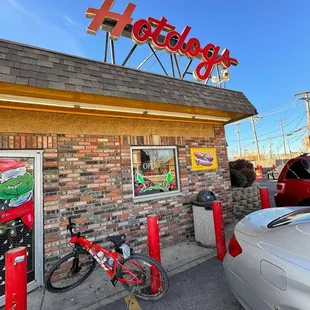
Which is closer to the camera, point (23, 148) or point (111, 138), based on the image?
point (23, 148)

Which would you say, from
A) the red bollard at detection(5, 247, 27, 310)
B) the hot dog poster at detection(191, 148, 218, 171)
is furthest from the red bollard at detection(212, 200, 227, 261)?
the red bollard at detection(5, 247, 27, 310)

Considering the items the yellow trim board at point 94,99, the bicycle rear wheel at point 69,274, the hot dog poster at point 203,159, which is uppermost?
the yellow trim board at point 94,99

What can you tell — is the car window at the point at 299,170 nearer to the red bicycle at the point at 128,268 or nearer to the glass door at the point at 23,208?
the red bicycle at the point at 128,268

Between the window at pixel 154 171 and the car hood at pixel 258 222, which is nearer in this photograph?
the car hood at pixel 258 222

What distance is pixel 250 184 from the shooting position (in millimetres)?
8234

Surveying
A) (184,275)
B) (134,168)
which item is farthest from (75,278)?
(134,168)

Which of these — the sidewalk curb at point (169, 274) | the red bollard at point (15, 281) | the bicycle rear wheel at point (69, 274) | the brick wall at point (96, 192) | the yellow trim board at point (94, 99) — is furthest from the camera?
Answer: the brick wall at point (96, 192)

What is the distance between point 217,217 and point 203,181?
1.71 meters

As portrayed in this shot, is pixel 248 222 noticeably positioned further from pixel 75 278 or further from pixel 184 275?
pixel 75 278

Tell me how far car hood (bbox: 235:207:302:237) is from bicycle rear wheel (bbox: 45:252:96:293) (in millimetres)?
2347

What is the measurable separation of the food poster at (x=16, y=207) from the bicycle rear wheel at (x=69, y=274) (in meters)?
0.39

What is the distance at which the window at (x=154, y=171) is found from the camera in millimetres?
4727

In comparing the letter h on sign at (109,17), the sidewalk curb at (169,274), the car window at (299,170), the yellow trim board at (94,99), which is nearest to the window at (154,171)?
the yellow trim board at (94,99)

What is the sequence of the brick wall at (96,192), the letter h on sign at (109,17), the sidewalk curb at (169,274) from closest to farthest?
the sidewalk curb at (169,274)
the brick wall at (96,192)
the letter h on sign at (109,17)
